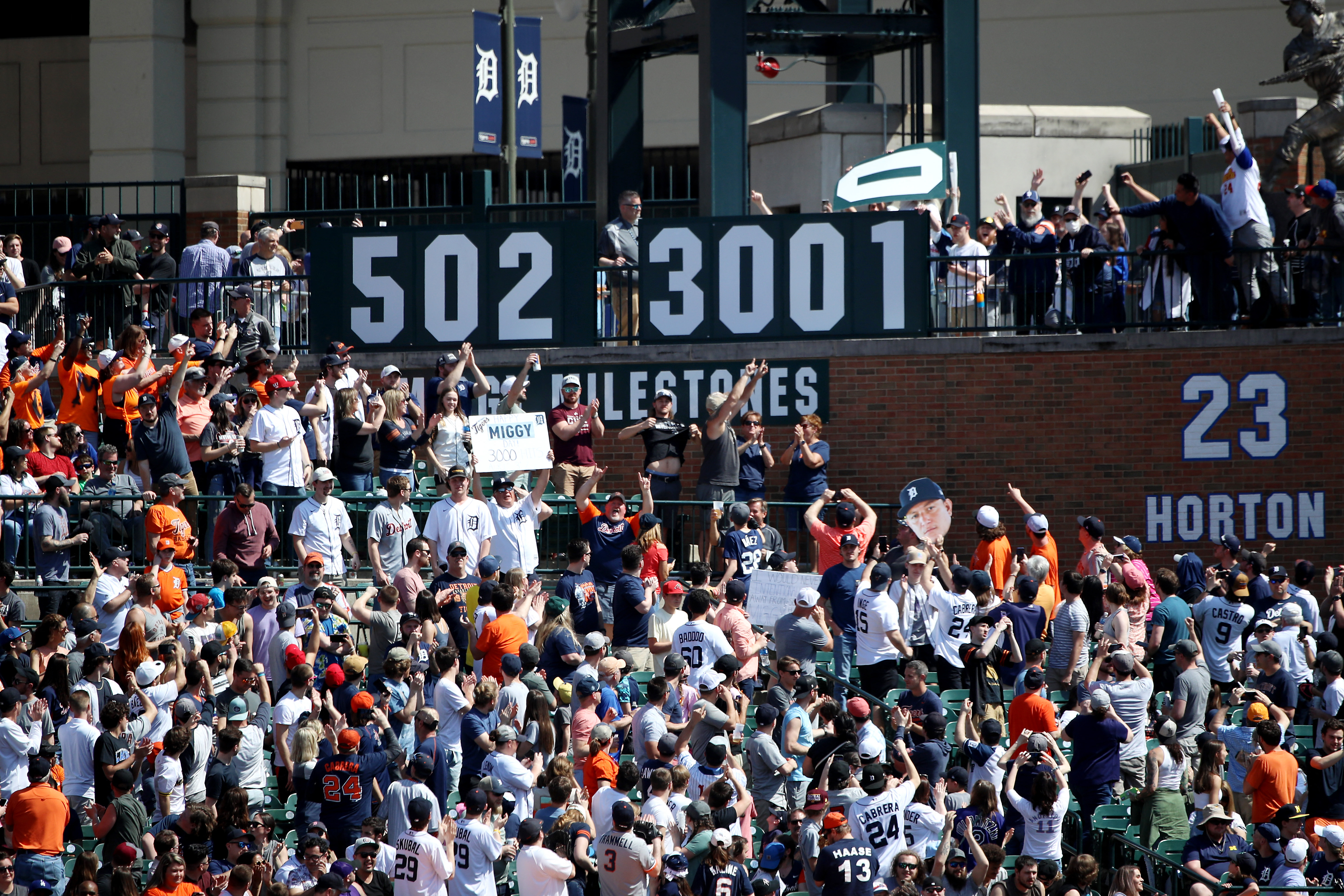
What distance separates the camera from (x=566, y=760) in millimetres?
12820

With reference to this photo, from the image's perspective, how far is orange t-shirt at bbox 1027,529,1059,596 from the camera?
655 inches

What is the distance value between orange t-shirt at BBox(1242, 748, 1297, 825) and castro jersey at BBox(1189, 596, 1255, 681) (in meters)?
2.02

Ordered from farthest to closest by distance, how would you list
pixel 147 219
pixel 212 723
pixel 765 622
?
pixel 147 219, pixel 765 622, pixel 212 723

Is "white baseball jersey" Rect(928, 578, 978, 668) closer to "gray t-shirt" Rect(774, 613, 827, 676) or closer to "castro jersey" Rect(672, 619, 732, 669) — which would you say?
"gray t-shirt" Rect(774, 613, 827, 676)

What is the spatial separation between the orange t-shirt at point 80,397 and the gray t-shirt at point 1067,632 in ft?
31.2

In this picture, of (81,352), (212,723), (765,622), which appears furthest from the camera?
(81,352)

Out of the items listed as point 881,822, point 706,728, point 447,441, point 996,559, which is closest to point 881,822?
point 881,822

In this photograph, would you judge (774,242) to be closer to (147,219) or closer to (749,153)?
(749,153)

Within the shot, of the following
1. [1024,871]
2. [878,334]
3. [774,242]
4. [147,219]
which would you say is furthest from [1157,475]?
[147,219]

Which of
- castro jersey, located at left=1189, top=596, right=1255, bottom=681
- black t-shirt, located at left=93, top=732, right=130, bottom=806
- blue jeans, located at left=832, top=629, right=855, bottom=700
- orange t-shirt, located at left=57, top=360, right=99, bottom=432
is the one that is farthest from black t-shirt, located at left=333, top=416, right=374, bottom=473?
castro jersey, located at left=1189, top=596, right=1255, bottom=681

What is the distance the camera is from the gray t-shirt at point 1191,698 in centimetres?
1492

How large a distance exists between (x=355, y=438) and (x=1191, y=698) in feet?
25.7

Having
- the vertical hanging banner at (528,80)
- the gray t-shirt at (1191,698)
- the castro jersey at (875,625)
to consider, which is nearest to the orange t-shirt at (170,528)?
the castro jersey at (875,625)

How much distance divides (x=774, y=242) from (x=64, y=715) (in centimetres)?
889
